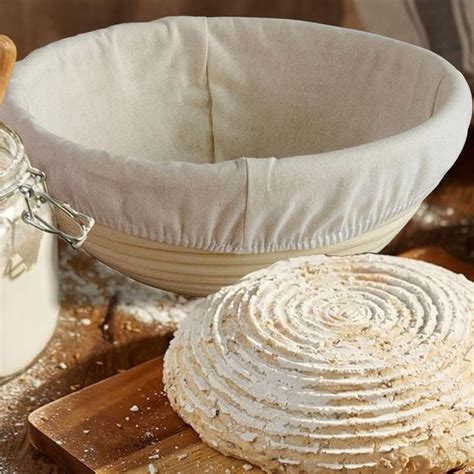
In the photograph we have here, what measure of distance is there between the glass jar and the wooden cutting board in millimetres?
82

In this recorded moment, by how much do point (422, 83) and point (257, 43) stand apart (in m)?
0.21

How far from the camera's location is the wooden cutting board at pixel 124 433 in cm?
82

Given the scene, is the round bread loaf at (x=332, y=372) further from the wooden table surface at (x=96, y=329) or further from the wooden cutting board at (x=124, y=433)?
the wooden table surface at (x=96, y=329)

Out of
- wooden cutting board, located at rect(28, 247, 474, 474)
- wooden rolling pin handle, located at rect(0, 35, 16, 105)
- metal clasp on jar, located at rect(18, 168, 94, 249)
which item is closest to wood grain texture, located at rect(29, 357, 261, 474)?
wooden cutting board, located at rect(28, 247, 474, 474)

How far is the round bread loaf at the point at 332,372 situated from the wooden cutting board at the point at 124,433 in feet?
0.05

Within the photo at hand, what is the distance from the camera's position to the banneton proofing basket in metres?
0.93

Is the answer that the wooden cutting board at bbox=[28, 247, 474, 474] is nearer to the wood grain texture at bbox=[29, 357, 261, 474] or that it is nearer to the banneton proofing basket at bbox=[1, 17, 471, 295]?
the wood grain texture at bbox=[29, 357, 261, 474]

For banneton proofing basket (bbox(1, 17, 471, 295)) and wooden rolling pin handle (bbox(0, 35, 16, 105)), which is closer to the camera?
wooden rolling pin handle (bbox(0, 35, 16, 105))

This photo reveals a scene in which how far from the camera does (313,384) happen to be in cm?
81

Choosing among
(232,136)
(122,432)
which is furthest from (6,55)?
(232,136)

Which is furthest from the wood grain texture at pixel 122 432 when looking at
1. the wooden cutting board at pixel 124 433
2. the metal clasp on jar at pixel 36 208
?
the metal clasp on jar at pixel 36 208

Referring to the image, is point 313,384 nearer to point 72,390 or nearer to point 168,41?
point 72,390

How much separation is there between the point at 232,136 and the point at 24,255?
406 millimetres

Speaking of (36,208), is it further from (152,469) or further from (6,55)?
(152,469)
